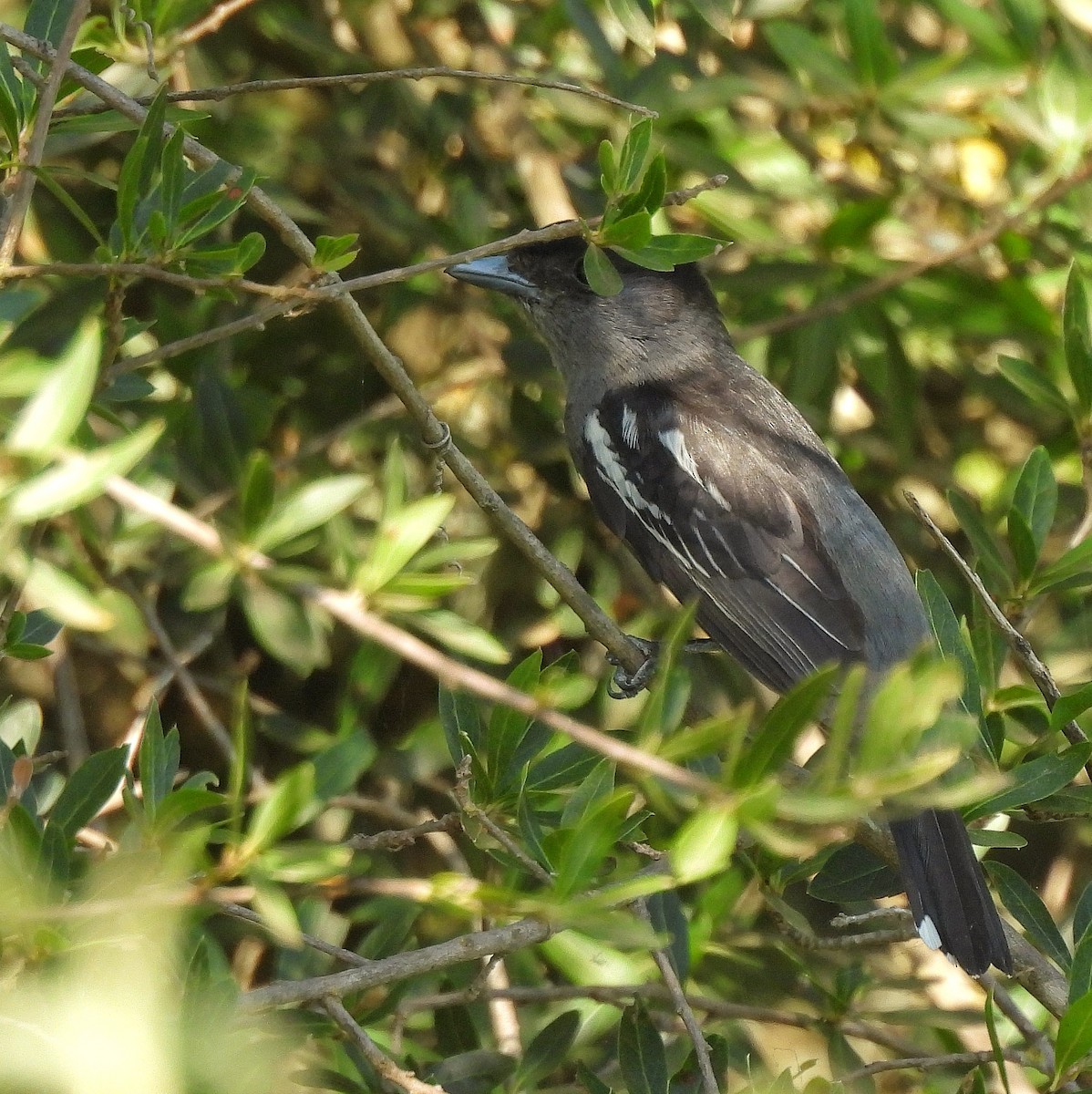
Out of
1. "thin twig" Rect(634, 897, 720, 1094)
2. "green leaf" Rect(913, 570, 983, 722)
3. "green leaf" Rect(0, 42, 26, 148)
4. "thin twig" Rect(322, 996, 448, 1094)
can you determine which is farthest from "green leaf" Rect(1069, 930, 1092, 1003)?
"green leaf" Rect(0, 42, 26, 148)

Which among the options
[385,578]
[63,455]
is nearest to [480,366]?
[385,578]

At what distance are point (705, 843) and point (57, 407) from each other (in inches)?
41.5

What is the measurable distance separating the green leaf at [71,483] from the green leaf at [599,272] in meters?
1.21

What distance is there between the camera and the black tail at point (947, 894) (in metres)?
3.74

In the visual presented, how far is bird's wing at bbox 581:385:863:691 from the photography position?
4660 mm

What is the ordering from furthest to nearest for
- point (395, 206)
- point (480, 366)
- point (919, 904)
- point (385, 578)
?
point (480, 366)
point (395, 206)
point (919, 904)
point (385, 578)

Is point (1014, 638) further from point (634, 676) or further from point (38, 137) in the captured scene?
point (38, 137)

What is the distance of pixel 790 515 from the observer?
4.81 meters

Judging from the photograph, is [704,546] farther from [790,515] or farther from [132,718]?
[132,718]

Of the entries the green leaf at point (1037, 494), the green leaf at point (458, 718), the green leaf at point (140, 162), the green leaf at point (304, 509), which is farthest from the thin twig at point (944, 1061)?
the green leaf at point (140, 162)

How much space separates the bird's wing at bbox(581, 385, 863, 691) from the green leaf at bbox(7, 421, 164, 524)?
3.01m

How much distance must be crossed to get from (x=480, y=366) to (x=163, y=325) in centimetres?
123

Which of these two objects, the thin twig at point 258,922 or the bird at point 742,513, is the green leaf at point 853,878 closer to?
the bird at point 742,513

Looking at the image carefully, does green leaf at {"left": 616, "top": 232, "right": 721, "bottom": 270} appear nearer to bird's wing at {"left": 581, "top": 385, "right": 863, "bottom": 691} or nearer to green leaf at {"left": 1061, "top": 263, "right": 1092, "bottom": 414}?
green leaf at {"left": 1061, "top": 263, "right": 1092, "bottom": 414}
